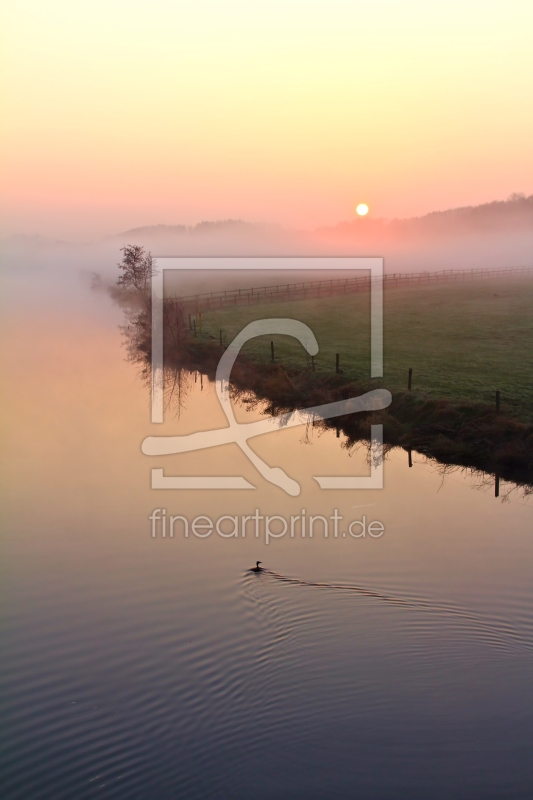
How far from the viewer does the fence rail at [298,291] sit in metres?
64.1

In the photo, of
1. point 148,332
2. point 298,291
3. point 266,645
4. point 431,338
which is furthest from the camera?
point 298,291

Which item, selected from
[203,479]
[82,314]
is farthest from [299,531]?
[82,314]

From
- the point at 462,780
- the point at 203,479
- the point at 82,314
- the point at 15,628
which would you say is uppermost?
the point at 82,314

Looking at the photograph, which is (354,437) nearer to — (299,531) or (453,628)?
(299,531)

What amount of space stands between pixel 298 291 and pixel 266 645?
58710 mm

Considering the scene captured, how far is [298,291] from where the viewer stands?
69438 mm

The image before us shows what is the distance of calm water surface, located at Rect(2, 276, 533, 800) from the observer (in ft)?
A: 30.7

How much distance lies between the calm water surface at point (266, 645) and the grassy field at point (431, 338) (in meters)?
8.14

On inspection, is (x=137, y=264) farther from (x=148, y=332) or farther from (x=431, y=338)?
(x=431, y=338)

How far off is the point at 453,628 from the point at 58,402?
2321 cm

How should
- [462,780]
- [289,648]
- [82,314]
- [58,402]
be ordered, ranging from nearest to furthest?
[462,780], [289,648], [58,402], [82,314]

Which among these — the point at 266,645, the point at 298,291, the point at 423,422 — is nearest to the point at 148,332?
the point at 298,291

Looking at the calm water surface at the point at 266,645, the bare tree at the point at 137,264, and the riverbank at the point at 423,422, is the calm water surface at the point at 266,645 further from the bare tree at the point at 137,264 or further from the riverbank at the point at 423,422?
the bare tree at the point at 137,264

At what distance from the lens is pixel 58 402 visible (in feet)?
107
